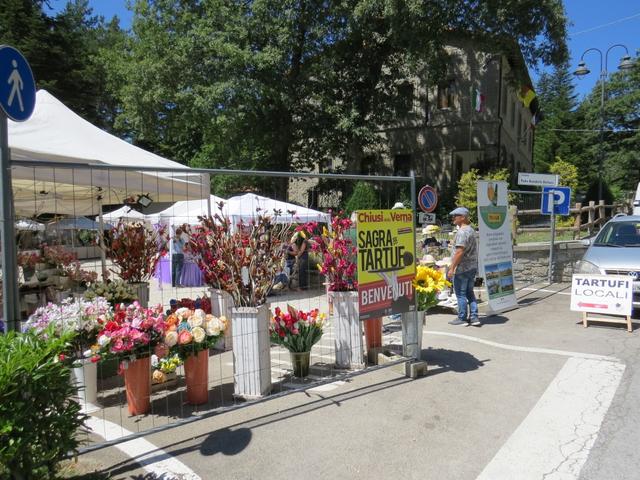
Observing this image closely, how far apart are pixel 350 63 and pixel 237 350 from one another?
22.5 metres

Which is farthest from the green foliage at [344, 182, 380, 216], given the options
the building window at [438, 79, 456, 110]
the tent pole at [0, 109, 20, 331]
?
the tent pole at [0, 109, 20, 331]

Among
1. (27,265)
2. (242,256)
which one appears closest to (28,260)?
(27,265)

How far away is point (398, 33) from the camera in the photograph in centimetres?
1980

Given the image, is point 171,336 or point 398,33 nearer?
point 171,336

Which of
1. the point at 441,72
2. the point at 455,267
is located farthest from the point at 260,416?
the point at 441,72

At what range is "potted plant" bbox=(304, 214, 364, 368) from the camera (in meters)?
5.49

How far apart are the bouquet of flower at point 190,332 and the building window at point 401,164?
87.5 feet

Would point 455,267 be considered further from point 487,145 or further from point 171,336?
point 487,145

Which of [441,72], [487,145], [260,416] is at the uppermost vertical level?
[441,72]

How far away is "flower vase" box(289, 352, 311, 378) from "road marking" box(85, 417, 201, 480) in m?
1.84

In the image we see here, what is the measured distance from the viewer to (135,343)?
4.13 meters

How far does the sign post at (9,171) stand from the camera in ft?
10.2

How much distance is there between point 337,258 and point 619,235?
23.6ft

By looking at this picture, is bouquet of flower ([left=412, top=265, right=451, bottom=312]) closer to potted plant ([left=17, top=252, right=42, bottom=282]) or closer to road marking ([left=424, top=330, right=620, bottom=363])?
road marking ([left=424, top=330, right=620, bottom=363])
